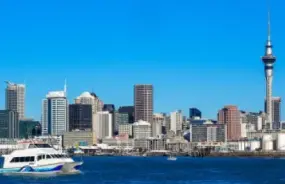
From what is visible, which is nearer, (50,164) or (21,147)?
(50,164)

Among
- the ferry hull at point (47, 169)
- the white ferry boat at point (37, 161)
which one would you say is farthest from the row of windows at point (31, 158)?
the ferry hull at point (47, 169)

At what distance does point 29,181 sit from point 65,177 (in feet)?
21.5

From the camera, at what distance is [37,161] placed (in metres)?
95.9

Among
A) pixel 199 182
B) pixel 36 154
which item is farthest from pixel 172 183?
pixel 36 154

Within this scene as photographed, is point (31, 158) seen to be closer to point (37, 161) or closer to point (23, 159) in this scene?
point (37, 161)

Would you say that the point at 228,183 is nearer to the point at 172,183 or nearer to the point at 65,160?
the point at 172,183

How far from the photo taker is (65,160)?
97250mm

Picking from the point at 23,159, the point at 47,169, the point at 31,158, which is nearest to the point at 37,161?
the point at 31,158

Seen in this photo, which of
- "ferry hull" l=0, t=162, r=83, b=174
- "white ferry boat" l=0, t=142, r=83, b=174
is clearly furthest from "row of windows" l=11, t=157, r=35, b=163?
"ferry hull" l=0, t=162, r=83, b=174

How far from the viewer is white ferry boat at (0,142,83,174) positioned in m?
95.9

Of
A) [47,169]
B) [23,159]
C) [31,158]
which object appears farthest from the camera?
[23,159]

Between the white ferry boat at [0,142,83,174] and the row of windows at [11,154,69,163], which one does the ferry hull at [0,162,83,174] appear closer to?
the white ferry boat at [0,142,83,174]

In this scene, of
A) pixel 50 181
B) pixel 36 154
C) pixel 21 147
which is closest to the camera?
pixel 50 181

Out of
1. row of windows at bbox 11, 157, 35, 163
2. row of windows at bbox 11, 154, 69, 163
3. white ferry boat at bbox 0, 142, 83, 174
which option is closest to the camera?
white ferry boat at bbox 0, 142, 83, 174
